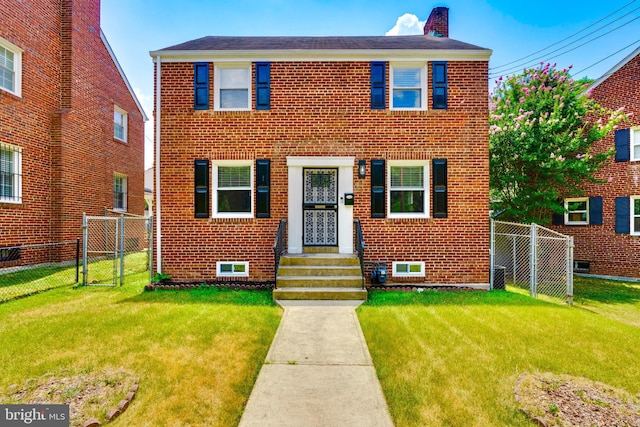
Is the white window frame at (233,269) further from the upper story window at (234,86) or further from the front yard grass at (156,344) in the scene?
the upper story window at (234,86)

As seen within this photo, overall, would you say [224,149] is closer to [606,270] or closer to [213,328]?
[213,328]

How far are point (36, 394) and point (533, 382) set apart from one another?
17.2 ft

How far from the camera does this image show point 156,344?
4492mm

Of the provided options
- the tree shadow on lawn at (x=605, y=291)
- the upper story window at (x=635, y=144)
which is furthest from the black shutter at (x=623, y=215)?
the tree shadow on lawn at (x=605, y=291)

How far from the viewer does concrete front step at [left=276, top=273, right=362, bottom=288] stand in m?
7.02

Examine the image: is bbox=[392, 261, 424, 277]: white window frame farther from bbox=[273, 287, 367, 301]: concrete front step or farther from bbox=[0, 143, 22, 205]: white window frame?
bbox=[0, 143, 22, 205]: white window frame

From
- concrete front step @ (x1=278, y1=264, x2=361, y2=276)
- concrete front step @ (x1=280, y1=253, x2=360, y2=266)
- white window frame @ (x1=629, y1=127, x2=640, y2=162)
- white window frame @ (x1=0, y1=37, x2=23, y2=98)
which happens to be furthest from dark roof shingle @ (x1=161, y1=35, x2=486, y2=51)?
white window frame @ (x1=629, y1=127, x2=640, y2=162)

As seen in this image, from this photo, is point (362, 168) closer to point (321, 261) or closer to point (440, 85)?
point (321, 261)

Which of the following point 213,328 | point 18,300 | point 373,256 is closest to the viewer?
point 213,328

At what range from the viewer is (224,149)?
8.20 m

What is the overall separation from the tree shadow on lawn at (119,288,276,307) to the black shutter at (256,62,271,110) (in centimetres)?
463

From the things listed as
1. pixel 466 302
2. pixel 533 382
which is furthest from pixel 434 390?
pixel 466 302

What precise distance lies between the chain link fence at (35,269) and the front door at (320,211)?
5646 mm

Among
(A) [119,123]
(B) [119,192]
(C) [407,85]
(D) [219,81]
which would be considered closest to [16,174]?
(B) [119,192]
